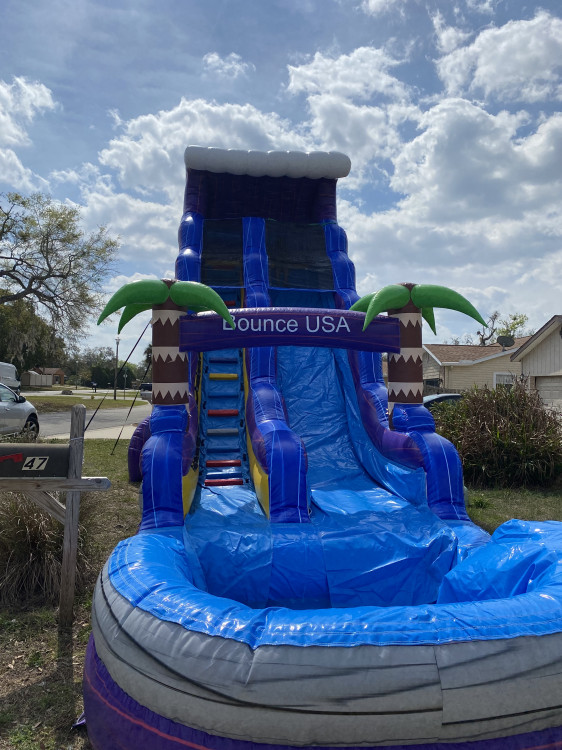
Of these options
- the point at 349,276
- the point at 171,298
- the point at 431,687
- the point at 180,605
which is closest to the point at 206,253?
the point at 349,276

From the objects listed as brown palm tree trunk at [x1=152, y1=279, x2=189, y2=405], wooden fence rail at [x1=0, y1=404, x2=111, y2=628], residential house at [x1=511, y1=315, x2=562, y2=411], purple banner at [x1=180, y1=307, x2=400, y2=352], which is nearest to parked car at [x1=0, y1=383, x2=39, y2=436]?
brown palm tree trunk at [x1=152, y1=279, x2=189, y2=405]

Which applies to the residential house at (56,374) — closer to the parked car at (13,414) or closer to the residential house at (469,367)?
the residential house at (469,367)

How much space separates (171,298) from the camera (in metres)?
5.51

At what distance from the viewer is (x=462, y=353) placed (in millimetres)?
24719

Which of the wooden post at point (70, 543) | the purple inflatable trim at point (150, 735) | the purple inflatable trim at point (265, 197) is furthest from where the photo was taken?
the purple inflatable trim at point (265, 197)

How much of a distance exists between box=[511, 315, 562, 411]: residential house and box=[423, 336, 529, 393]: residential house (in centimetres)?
575

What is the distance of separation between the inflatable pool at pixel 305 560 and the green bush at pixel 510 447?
9.35ft

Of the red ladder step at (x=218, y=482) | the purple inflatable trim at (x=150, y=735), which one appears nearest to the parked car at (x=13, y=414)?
the red ladder step at (x=218, y=482)

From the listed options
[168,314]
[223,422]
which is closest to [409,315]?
[168,314]

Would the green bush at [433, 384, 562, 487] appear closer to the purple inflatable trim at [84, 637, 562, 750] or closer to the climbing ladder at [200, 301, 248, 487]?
the climbing ladder at [200, 301, 248, 487]

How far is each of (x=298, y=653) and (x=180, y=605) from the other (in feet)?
2.13

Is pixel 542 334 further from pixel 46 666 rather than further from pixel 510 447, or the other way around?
pixel 46 666

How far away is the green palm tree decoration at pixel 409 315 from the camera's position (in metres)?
5.67

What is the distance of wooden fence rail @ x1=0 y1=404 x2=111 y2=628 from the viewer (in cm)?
392
